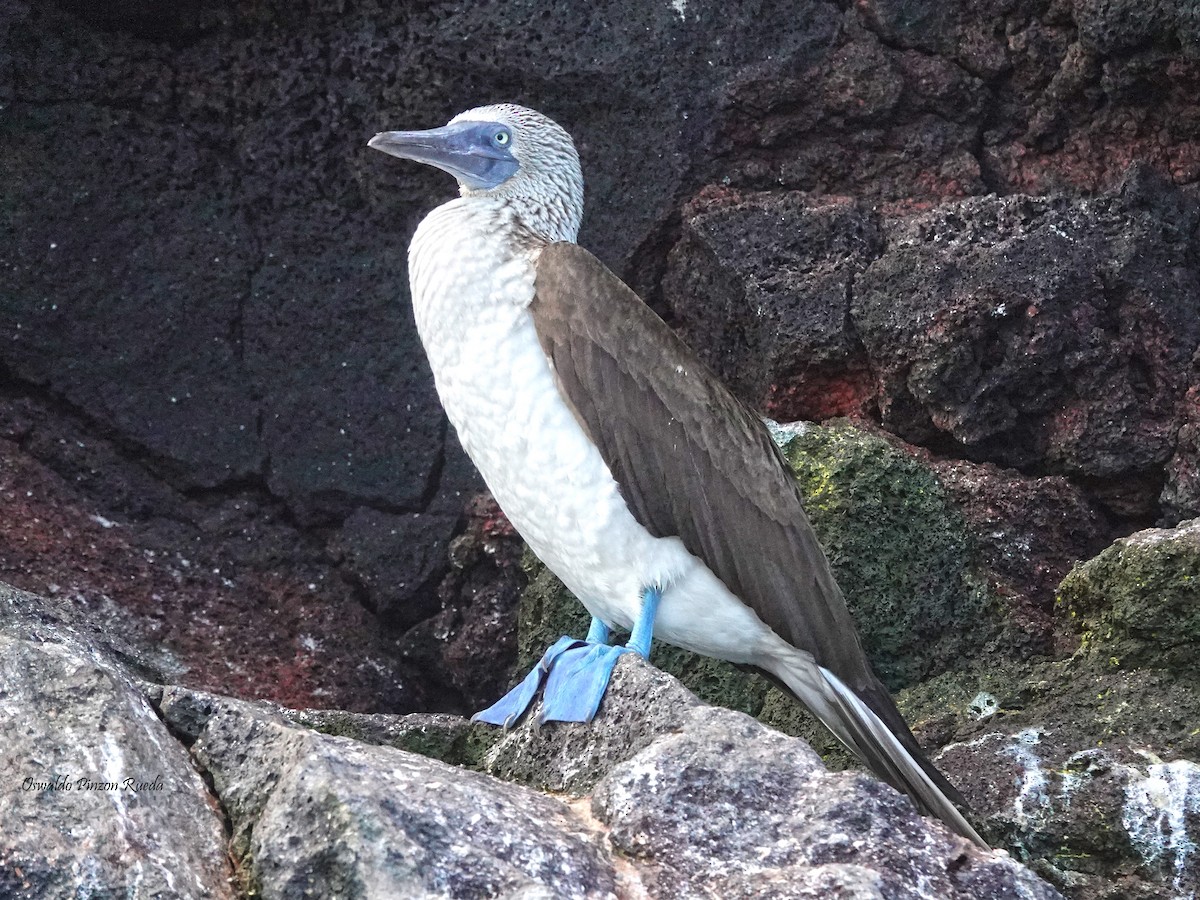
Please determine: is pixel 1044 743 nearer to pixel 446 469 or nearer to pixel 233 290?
pixel 446 469

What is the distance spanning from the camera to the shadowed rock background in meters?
5.32

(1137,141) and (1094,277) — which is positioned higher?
(1137,141)

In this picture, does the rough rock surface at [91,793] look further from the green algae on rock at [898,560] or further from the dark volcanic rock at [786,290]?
the dark volcanic rock at [786,290]

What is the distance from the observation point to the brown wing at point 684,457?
14.0 ft

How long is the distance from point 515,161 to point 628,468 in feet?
3.99

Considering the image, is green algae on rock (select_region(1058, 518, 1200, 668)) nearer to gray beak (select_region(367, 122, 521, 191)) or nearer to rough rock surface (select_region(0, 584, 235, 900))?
gray beak (select_region(367, 122, 521, 191))

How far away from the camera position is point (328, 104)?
600 centimetres

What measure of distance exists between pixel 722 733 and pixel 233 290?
3.47 meters

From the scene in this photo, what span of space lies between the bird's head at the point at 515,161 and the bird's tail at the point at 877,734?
1.56 m

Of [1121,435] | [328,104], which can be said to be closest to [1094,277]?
[1121,435]

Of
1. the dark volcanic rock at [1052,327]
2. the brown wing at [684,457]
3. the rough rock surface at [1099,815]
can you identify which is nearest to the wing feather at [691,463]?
the brown wing at [684,457]

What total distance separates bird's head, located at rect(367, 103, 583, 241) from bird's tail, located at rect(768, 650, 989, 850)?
156 centimetres

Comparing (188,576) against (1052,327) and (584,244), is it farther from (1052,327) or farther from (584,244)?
(1052,327)

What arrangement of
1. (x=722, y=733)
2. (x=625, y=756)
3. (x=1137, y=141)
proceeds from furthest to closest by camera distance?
(x=1137, y=141) → (x=625, y=756) → (x=722, y=733)
